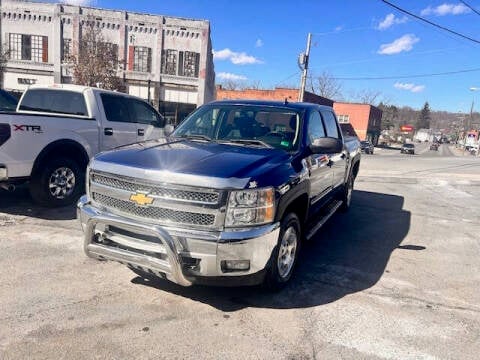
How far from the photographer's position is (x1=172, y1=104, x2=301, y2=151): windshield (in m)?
4.51

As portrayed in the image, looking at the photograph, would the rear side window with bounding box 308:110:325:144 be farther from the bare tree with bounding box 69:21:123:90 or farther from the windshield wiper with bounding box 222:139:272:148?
the bare tree with bounding box 69:21:123:90

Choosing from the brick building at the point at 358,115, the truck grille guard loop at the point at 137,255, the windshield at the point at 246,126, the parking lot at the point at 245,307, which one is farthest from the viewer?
the brick building at the point at 358,115

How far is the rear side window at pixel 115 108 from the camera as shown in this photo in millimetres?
7318

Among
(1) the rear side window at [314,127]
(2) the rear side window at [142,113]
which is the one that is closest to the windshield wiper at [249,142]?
(1) the rear side window at [314,127]

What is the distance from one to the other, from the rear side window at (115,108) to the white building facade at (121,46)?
80.4 ft

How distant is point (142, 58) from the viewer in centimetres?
3175

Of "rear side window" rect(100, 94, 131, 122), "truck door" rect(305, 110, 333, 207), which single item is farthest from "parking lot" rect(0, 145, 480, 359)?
"rear side window" rect(100, 94, 131, 122)

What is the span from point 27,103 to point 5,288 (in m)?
4.64

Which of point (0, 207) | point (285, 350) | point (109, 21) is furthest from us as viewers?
point (109, 21)

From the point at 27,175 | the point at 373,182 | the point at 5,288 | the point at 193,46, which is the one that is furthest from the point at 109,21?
the point at 5,288

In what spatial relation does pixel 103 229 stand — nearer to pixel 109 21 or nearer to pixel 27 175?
pixel 27 175

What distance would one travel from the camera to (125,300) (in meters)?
3.69

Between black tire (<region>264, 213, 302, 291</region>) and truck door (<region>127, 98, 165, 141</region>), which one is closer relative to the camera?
black tire (<region>264, 213, 302, 291</region>)

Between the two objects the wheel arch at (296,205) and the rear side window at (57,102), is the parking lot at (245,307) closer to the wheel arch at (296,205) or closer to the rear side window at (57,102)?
the wheel arch at (296,205)
